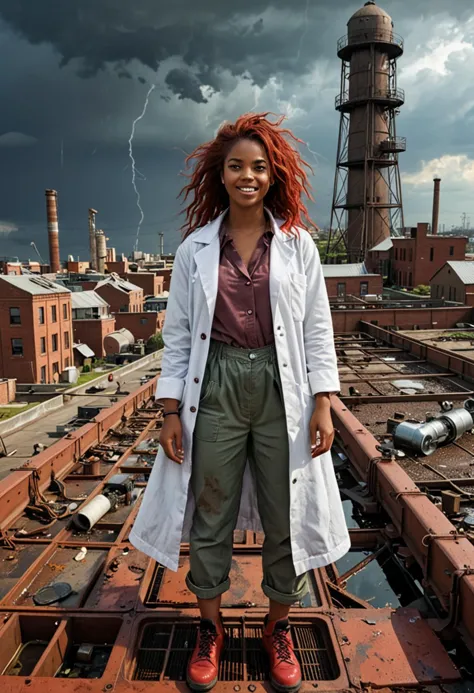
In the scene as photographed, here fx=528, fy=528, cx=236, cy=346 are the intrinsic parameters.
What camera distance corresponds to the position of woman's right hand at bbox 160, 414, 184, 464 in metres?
2.90

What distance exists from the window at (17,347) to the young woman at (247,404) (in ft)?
126

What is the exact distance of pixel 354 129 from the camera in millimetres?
Result: 54281

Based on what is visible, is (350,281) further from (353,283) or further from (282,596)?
(282,596)

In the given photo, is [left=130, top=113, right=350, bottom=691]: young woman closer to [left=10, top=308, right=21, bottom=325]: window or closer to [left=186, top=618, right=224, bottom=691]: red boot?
[left=186, top=618, right=224, bottom=691]: red boot

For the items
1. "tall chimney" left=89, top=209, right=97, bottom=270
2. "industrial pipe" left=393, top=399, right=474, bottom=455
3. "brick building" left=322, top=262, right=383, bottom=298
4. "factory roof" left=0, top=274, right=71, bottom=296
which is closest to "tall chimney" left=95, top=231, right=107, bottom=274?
"tall chimney" left=89, top=209, right=97, bottom=270

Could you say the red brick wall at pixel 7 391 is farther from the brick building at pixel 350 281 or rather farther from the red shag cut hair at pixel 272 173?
the red shag cut hair at pixel 272 173

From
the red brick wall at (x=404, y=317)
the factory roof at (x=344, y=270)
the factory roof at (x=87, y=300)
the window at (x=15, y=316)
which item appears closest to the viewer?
the red brick wall at (x=404, y=317)

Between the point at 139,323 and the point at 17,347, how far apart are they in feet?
53.1

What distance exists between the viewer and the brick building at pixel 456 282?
1485 inches

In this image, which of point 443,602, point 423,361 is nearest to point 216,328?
point 443,602

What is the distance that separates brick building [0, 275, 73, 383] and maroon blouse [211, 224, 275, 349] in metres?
37.9

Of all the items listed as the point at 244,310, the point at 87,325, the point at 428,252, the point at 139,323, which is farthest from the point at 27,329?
the point at 244,310

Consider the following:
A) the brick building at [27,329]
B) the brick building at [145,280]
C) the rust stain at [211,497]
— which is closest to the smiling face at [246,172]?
the rust stain at [211,497]

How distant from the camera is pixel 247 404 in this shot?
9.43ft
